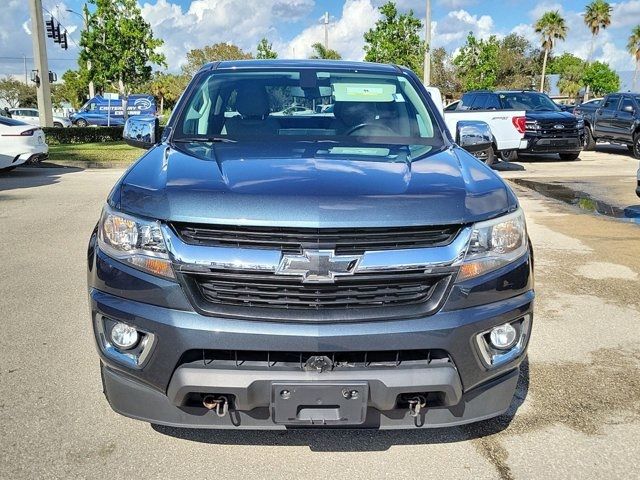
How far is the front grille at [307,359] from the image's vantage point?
7.59 ft

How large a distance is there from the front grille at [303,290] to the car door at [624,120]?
17718mm

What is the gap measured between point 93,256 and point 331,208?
105cm

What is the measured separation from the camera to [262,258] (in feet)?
7.51

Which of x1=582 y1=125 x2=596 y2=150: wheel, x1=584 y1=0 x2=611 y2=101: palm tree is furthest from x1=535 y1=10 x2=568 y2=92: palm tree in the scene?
x1=582 y1=125 x2=596 y2=150: wheel

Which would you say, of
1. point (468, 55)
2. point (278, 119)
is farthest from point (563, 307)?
point (468, 55)

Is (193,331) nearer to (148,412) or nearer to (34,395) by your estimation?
(148,412)

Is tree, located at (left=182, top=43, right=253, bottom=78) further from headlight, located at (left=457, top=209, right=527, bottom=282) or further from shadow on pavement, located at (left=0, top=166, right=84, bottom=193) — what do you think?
headlight, located at (left=457, top=209, right=527, bottom=282)

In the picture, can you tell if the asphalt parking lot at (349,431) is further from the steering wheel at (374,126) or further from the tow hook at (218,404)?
the steering wheel at (374,126)

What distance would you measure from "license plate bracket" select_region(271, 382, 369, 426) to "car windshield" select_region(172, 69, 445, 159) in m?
1.47

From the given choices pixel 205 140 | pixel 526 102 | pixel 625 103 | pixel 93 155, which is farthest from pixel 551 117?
pixel 205 140

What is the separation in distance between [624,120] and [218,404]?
18.4 m

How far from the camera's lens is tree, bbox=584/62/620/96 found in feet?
210

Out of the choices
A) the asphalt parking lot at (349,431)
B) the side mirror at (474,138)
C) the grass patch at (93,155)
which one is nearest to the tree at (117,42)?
the grass patch at (93,155)

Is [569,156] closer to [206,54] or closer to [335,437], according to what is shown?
[335,437]
